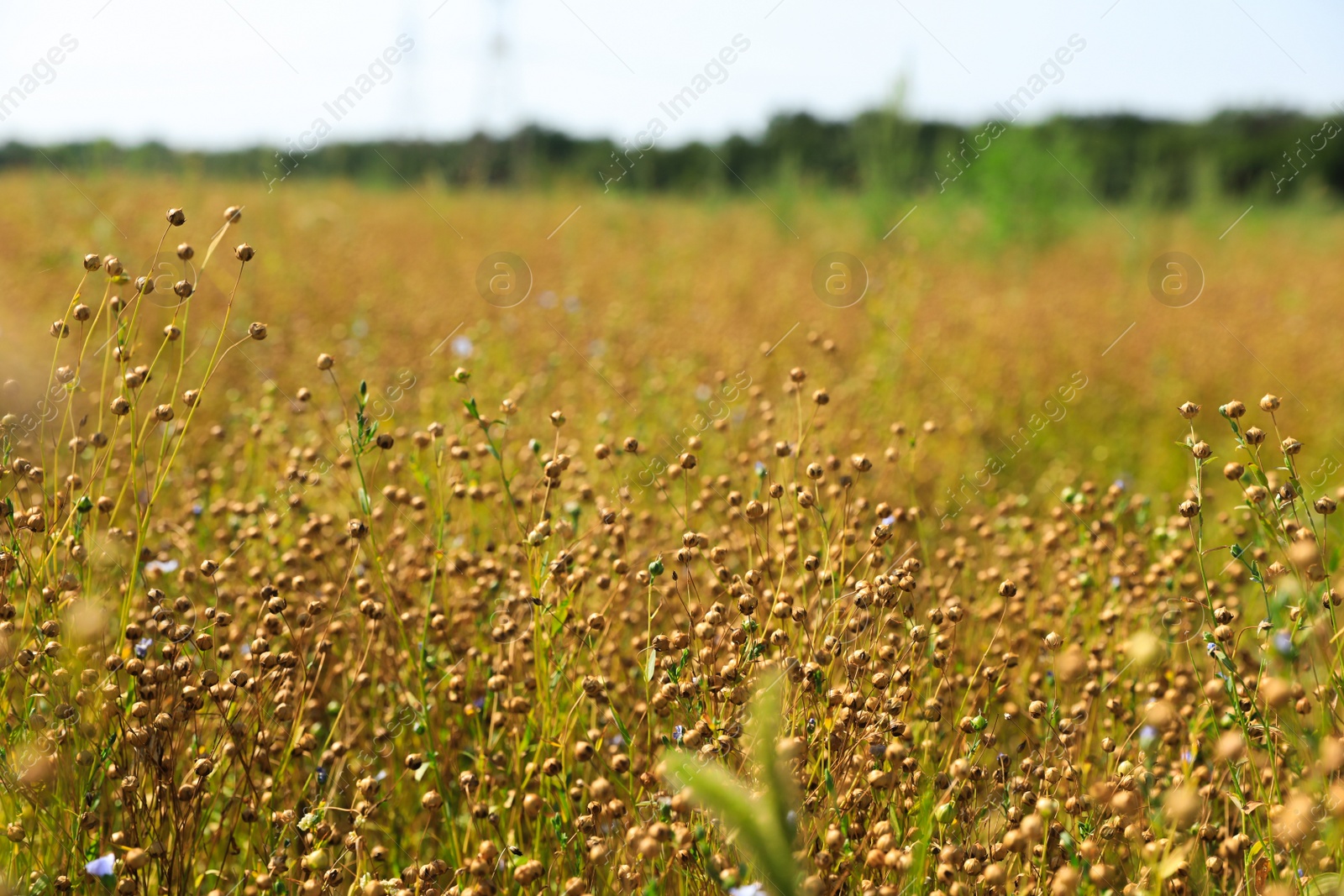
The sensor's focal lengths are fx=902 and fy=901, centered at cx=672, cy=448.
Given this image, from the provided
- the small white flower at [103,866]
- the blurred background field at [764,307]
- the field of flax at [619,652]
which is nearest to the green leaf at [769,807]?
the field of flax at [619,652]

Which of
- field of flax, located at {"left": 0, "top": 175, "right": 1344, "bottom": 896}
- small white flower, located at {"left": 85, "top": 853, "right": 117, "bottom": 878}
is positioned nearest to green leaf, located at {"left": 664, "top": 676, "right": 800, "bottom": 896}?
field of flax, located at {"left": 0, "top": 175, "right": 1344, "bottom": 896}

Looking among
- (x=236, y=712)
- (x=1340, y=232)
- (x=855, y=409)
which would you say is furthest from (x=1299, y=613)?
(x=1340, y=232)

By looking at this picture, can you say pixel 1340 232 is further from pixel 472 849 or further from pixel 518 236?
pixel 472 849

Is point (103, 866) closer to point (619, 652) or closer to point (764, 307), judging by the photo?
point (619, 652)

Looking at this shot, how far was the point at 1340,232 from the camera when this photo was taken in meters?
16.8

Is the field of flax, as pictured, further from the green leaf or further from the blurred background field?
the blurred background field

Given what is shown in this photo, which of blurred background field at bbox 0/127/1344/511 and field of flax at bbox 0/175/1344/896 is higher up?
blurred background field at bbox 0/127/1344/511

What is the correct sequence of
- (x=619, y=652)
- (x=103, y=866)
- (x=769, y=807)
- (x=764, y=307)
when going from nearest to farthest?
(x=769, y=807) < (x=103, y=866) < (x=619, y=652) < (x=764, y=307)

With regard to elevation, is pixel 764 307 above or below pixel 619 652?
above

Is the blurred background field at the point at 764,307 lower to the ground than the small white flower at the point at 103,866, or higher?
higher

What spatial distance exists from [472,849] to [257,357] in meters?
3.66

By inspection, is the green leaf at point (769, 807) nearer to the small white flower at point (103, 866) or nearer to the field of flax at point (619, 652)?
the field of flax at point (619, 652)

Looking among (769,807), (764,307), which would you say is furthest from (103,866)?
(764,307)

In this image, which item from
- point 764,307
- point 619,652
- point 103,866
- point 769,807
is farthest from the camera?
point 764,307
